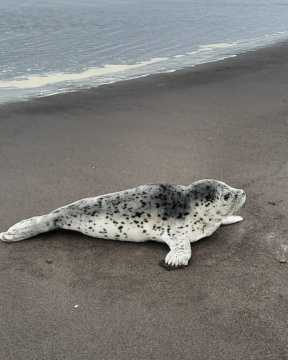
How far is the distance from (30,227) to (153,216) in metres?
1.06

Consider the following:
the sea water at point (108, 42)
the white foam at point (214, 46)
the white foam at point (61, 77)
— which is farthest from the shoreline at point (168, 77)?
the white foam at point (214, 46)

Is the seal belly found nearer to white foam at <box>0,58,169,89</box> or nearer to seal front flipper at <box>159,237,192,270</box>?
seal front flipper at <box>159,237,192,270</box>

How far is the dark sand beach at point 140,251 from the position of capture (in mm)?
3139

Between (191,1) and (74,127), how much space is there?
3095cm

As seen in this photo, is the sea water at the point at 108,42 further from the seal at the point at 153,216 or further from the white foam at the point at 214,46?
the seal at the point at 153,216

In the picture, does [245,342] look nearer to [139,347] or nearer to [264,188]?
[139,347]

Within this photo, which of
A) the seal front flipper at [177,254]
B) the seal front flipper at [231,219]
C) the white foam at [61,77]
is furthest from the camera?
the white foam at [61,77]

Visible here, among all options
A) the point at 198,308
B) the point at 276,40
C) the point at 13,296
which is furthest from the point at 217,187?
the point at 276,40

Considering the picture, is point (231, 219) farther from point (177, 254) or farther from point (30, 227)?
point (30, 227)

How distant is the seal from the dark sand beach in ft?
0.33

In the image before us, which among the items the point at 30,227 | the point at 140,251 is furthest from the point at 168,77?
the point at 140,251

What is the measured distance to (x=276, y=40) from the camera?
1672 centimetres

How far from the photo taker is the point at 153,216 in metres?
4.34

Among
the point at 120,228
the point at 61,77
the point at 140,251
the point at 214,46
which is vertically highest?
the point at 61,77
